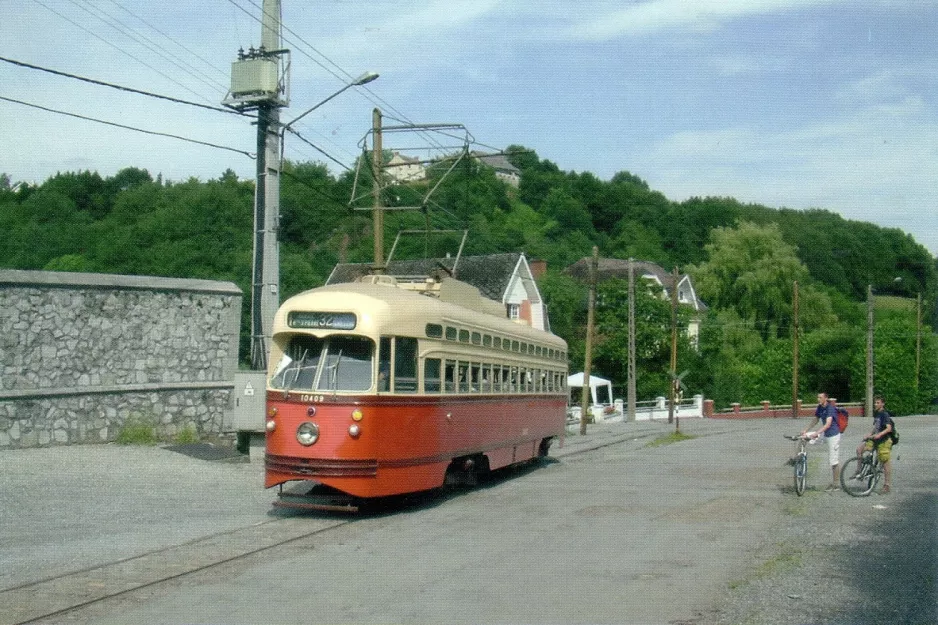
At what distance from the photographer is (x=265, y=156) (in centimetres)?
1950

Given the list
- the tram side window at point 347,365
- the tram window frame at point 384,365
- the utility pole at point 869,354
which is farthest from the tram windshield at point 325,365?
the utility pole at point 869,354

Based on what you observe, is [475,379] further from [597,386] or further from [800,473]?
[597,386]

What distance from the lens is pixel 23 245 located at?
57.8 m

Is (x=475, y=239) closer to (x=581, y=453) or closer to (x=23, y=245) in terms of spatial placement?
(x=23, y=245)

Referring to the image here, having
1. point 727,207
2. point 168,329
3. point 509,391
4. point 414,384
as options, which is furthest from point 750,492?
point 727,207

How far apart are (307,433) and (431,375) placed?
2141 mm

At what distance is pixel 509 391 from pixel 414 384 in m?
4.72

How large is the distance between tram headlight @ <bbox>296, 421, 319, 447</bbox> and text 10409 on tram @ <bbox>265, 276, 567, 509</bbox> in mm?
12

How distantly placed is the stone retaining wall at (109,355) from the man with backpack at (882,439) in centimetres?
1292

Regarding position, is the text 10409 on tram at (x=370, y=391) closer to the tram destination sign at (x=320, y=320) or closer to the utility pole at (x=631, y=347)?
the tram destination sign at (x=320, y=320)

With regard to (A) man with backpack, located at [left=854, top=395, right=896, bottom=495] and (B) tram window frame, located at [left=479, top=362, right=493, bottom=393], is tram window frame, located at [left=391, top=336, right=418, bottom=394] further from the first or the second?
(A) man with backpack, located at [left=854, top=395, right=896, bottom=495]

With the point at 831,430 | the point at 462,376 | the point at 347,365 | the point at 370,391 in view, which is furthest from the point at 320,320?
the point at 831,430

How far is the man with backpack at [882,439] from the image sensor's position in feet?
53.9

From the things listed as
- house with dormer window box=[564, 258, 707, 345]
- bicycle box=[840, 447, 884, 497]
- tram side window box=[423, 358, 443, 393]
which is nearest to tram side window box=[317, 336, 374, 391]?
tram side window box=[423, 358, 443, 393]
